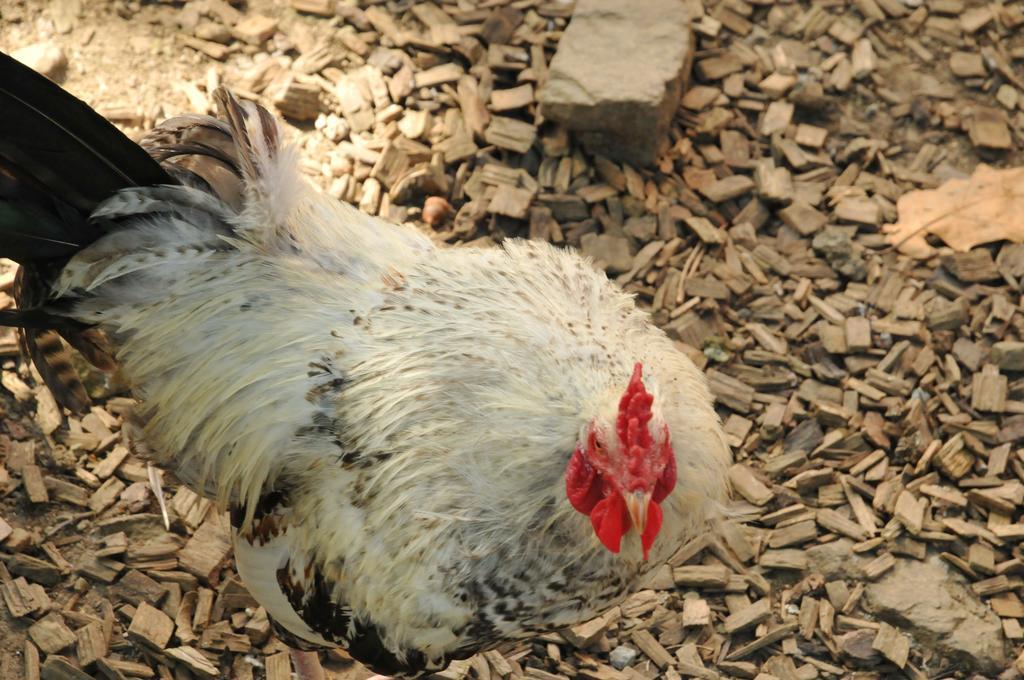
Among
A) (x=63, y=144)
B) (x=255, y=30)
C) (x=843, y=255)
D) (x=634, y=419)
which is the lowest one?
(x=843, y=255)

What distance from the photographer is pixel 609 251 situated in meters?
5.13

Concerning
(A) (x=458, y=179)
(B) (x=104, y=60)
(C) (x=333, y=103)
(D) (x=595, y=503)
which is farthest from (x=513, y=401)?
(B) (x=104, y=60)

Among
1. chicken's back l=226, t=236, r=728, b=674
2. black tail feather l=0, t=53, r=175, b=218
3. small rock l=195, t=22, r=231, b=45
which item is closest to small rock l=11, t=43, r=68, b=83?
small rock l=195, t=22, r=231, b=45

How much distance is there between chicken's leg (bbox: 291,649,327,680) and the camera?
12.7 ft

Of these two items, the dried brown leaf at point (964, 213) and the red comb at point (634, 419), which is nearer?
the red comb at point (634, 419)

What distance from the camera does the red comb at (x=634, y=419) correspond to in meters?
2.68

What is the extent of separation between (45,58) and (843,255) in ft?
13.2

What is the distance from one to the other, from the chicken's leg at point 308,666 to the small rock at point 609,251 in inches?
90.0

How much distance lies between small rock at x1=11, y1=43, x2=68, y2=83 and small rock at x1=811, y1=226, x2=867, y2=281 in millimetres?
3853

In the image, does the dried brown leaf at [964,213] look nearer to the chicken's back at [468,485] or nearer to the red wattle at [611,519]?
the chicken's back at [468,485]

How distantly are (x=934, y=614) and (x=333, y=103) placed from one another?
3726 mm

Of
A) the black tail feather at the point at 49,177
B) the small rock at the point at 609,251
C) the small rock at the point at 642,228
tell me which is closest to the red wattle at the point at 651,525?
the black tail feather at the point at 49,177

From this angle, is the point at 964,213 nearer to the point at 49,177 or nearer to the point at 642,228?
the point at 642,228

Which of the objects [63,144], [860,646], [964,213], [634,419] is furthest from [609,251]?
[63,144]
